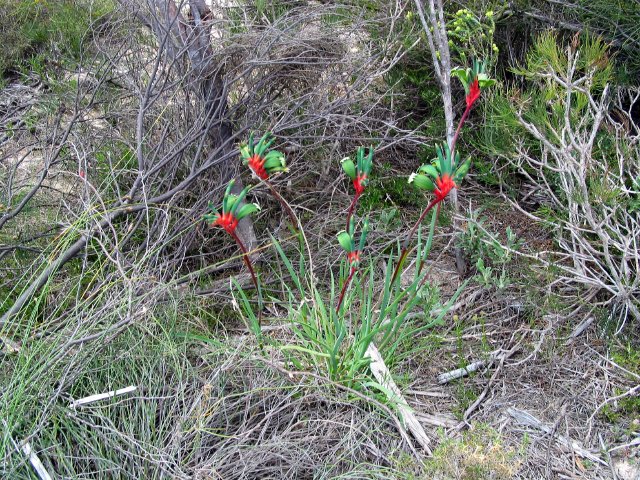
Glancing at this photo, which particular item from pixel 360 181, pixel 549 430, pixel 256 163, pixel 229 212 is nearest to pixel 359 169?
pixel 360 181

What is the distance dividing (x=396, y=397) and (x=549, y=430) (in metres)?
0.59

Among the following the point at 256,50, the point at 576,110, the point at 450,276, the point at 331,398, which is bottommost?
the point at 450,276

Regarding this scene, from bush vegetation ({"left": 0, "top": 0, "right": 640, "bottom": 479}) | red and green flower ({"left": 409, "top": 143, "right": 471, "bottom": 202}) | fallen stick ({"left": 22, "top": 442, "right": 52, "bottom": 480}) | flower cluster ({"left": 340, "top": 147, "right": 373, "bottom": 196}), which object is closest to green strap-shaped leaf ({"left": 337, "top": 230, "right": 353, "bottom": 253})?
bush vegetation ({"left": 0, "top": 0, "right": 640, "bottom": 479})

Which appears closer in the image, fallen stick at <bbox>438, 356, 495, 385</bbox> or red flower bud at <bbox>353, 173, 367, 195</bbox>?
red flower bud at <bbox>353, 173, 367, 195</bbox>

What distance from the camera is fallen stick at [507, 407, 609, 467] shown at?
8.74 ft

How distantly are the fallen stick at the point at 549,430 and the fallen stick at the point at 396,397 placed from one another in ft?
1.25

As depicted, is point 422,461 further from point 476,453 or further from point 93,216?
point 93,216

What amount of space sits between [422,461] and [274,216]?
73.3 inches

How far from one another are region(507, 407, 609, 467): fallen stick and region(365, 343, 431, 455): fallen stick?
0.38 meters

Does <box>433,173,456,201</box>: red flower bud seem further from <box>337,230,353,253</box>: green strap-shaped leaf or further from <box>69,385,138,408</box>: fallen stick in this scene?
<box>69,385,138,408</box>: fallen stick

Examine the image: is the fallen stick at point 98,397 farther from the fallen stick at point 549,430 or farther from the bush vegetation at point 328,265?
the fallen stick at point 549,430

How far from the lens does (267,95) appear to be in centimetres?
378

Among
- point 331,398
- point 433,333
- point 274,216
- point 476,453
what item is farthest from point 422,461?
point 274,216

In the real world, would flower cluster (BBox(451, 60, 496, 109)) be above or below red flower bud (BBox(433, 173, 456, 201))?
above
